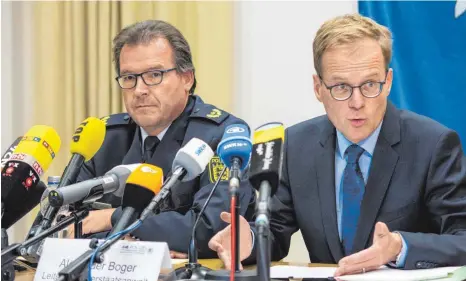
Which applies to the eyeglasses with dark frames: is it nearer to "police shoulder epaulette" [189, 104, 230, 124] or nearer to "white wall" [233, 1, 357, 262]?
"police shoulder epaulette" [189, 104, 230, 124]

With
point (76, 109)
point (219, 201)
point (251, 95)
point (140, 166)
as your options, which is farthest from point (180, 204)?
point (76, 109)

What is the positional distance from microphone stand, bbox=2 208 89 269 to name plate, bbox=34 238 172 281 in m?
0.09

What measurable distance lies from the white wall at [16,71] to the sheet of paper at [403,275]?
8.58ft

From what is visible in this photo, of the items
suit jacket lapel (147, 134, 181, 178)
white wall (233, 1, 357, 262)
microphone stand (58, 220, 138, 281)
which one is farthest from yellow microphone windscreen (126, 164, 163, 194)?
white wall (233, 1, 357, 262)

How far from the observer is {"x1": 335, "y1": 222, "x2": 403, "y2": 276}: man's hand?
1.77 m

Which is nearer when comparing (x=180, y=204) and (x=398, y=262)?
(x=398, y=262)

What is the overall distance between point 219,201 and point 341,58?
63cm

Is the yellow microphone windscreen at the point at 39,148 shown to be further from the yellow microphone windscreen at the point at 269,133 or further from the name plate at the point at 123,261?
the yellow microphone windscreen at the point at 269,133

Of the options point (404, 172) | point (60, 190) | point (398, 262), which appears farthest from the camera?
point (404, 172)

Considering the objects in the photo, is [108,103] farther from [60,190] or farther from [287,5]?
[60,190]

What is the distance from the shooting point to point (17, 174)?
1568mm

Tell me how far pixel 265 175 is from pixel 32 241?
0.50 metres

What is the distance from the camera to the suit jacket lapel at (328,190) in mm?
2236

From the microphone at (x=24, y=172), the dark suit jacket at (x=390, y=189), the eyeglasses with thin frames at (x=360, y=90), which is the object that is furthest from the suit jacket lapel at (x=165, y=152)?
the microphone at (x=24, y=172)
